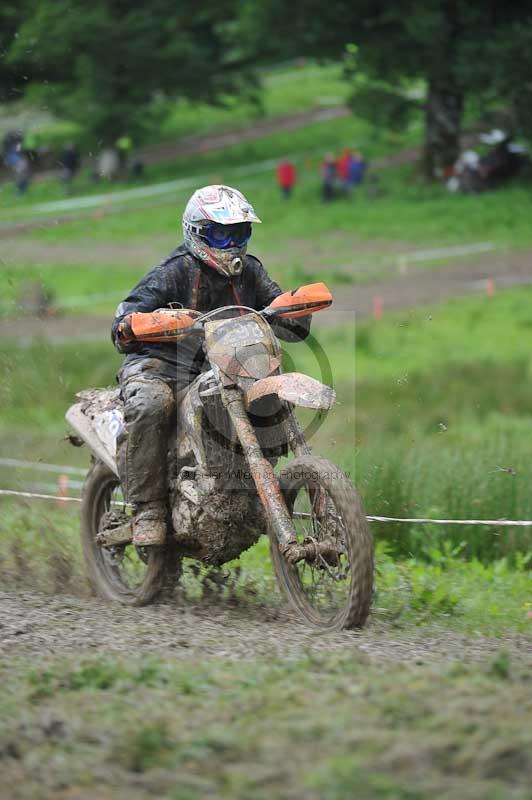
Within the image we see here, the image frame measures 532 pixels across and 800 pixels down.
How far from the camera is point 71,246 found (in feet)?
119

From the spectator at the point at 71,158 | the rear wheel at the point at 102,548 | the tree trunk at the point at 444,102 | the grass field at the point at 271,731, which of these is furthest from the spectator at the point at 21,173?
the grass field at the point at 271,731

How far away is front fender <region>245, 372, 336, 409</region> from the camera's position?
22.8ft

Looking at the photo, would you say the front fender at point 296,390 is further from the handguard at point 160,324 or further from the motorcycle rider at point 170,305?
the motorcycle rider at point 170,305

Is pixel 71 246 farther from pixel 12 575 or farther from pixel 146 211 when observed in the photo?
pixel 12 575

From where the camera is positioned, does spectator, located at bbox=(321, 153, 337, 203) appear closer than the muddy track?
No

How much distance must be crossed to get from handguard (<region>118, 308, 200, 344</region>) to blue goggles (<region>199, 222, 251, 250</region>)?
0.52m

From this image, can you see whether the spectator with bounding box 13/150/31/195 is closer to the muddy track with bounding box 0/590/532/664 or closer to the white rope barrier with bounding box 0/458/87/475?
the white rope barrier with bounding box 0/458/87/475

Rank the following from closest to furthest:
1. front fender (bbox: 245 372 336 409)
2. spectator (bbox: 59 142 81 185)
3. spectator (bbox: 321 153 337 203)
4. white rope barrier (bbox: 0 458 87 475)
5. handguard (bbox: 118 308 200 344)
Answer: front fender (bbox: 245 372 336 409)
handguard (bbox: 118 308 200 344)
white rope barrier (bbox: 0 458 87 475)
spectator (bbox: 321 153 337 203)
spectator (bbox: 59 142 81 185)

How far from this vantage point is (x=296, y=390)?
700cm

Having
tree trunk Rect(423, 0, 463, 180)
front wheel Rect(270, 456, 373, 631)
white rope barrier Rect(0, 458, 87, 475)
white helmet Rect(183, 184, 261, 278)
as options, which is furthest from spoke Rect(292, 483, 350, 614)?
tree trunk Rect(423, 0, 463, 180)

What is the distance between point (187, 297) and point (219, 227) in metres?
0.52

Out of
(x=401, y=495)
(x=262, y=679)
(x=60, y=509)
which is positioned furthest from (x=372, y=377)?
(x=262, y=679)

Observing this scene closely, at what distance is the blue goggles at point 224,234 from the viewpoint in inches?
304

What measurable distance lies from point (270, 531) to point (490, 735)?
297cm
